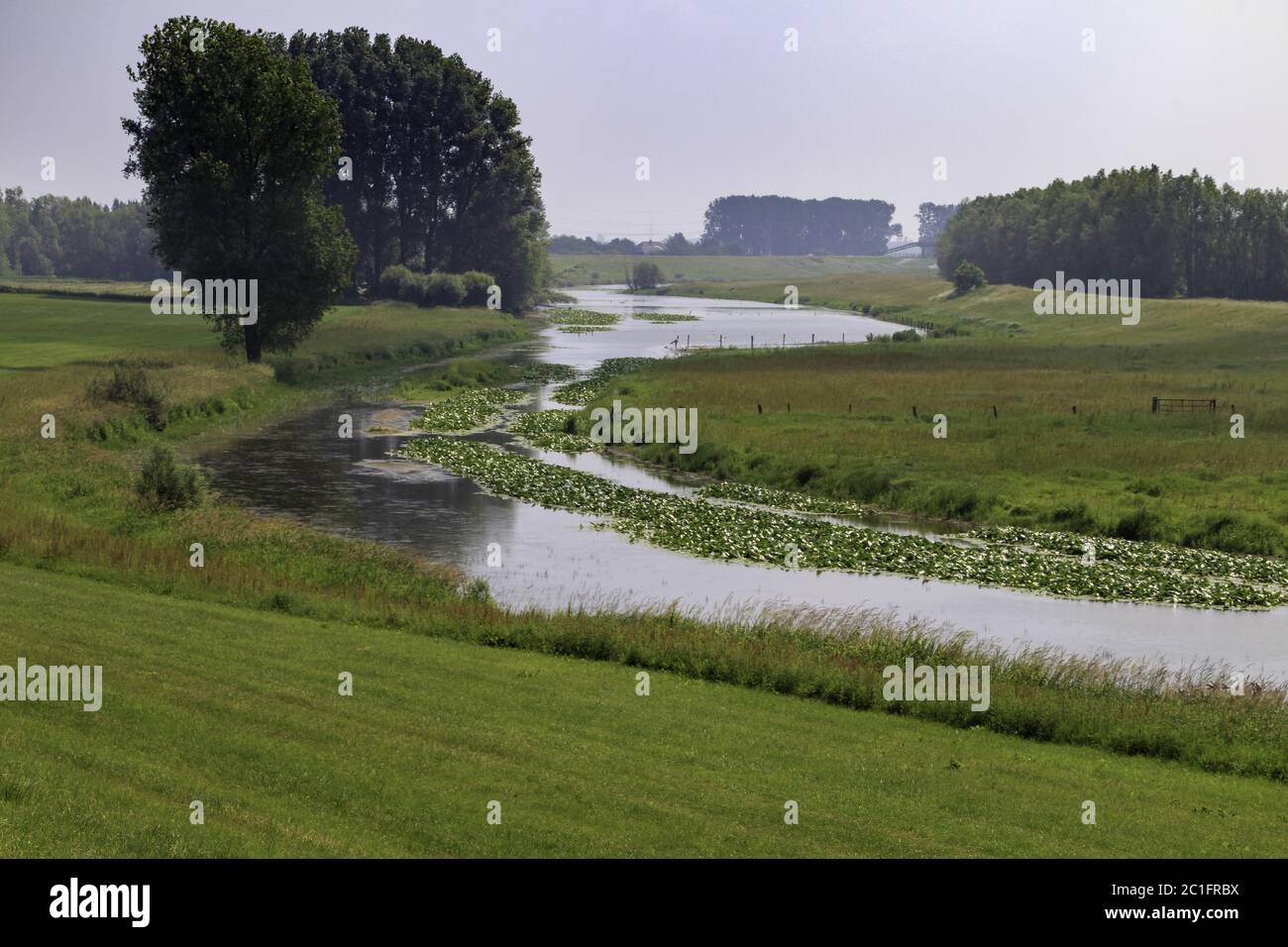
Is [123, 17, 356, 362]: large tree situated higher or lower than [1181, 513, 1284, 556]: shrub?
higher

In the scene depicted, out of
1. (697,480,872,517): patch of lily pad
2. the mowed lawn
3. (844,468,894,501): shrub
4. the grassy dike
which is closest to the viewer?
the mowed lawn

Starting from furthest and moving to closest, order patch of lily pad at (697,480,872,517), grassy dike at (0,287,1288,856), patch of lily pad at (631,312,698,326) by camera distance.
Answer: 1. patch of lily pad at (631,312,698,326)
2. patch of lily pad at (697,480,872,517)
3. grassy dike at (0,287,1288,856)

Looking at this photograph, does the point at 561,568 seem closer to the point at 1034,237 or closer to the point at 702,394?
the point at 702,394

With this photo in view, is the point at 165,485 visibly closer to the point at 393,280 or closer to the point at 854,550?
the point at 854,550

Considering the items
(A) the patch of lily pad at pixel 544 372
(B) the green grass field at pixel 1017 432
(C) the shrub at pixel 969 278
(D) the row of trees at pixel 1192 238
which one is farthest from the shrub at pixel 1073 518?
(C) the shrub at pixel 969 278

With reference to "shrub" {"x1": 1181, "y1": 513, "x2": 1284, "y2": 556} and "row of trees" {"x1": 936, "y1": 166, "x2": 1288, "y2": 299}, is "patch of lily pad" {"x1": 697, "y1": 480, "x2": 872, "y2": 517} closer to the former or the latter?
"shrub" {"x1": 1181, "y1": 513, "x2": 1284, "y2": 556}

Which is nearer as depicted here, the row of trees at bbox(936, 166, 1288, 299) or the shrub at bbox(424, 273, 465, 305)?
the shrub at bbox(424, 273, 465, 305)

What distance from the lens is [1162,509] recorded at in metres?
42.5

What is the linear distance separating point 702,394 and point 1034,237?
136 m

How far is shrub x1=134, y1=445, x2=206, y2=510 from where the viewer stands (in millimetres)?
40531

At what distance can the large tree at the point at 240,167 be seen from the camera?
75188mm

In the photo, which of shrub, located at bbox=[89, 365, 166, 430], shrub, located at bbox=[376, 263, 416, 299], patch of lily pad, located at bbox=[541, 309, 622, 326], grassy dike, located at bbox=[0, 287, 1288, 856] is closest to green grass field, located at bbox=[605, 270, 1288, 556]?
grassy dike, located at bbox=[0, 287, 1288, 856]

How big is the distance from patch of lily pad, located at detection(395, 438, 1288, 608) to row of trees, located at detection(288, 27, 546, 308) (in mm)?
100475
